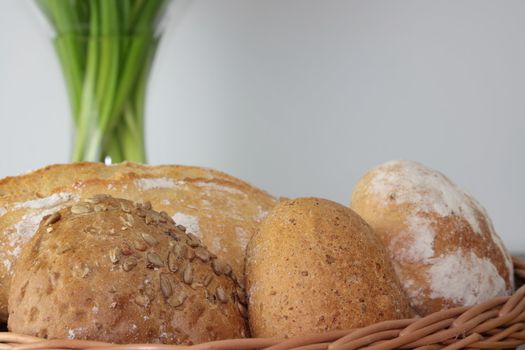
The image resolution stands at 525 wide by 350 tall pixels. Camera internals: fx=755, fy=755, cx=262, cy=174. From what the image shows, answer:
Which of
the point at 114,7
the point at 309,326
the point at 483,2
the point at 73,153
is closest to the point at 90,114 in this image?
the point at 73,153

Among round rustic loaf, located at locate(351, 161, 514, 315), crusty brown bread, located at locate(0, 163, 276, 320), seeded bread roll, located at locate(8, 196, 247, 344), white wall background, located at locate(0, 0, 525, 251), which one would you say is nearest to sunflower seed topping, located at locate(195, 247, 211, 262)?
seeded bread roll, located at locate(8, 196, 247, 344)

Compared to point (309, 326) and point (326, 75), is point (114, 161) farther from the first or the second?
point (326, 75)

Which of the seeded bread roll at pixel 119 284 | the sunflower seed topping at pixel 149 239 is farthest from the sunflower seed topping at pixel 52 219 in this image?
the sunflower seed topping at pixel 149 239

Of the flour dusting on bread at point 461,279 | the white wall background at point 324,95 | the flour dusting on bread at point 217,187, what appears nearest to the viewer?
the flour dusting on bread at point 461,279

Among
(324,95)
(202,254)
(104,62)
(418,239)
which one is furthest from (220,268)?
(324,95)

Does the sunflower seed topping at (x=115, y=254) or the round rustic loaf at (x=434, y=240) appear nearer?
the sunflower seed topping at (x=115, y=254)

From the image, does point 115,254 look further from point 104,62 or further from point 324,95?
point 324,95

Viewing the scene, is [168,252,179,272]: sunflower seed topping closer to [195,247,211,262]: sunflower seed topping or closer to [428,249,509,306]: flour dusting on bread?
[195,247,211,262]: sunflower seed topping

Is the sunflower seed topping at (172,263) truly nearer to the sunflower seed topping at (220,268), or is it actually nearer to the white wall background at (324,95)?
the sunflower seed topping at (220,268)
